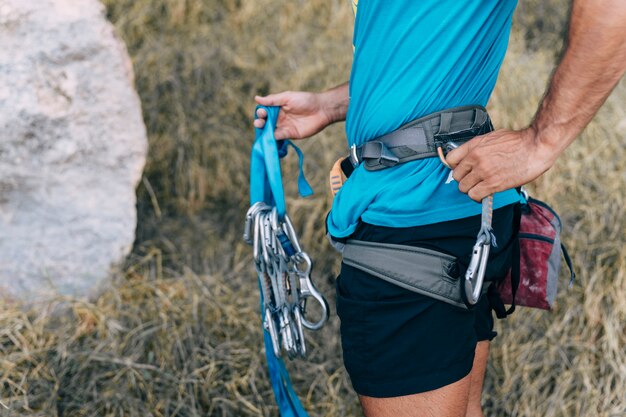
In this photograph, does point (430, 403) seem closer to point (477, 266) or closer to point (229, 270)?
point (477, 266)

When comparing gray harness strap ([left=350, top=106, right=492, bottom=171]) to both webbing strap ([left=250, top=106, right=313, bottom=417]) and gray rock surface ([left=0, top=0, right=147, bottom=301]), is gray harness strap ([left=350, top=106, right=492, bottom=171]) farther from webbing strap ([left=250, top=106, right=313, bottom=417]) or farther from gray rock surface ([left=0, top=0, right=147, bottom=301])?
gray rock surface ([left=0, top=0, right=147, bottom=301])

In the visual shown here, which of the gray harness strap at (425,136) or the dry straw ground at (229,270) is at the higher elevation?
the gray harness strap at (425,136)

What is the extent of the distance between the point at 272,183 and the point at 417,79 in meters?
0.57

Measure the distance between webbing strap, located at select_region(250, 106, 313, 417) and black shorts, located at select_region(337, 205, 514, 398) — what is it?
1.36 ft

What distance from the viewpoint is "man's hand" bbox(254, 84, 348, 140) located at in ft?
6.50

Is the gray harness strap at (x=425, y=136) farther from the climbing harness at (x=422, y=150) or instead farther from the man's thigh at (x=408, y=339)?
the man's thigh at (x=408, y=339)

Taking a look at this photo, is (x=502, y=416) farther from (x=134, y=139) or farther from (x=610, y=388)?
(x=134, y=139)

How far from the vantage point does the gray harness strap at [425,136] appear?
1483mm

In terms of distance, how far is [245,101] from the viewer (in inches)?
167

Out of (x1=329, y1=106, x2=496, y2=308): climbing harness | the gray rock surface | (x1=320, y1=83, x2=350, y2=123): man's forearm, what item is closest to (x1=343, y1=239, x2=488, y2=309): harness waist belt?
(x1=329, y1=106, x2=496, y2=308): climbing harness

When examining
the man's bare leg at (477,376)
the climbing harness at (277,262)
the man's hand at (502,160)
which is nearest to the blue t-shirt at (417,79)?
the man's hand at (502,160)

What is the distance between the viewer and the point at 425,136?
4.88ft

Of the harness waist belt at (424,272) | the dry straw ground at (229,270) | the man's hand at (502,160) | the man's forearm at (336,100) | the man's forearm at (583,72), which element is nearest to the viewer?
the man's forearm at (583,72)

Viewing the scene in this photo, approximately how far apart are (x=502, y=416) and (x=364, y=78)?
69.3 inches
